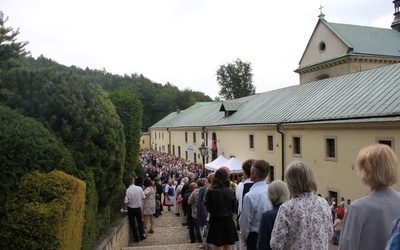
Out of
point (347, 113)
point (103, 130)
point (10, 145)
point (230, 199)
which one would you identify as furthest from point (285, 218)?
point (347, 113)

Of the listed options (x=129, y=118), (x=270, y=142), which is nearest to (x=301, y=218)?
(x=129, y=118)

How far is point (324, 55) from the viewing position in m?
32.5

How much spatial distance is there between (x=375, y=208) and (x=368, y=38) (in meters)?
33.9

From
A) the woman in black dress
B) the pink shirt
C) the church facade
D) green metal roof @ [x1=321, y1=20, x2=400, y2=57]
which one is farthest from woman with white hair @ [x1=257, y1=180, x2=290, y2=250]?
green metal roof @ [x1=321, y1=20, x2=400, y2=57]

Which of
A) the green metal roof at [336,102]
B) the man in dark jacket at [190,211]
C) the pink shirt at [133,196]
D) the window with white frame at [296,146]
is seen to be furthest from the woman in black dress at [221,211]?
the window with white frame at [296,146]

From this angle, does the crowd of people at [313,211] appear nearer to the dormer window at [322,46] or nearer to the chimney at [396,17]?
the dormer window at [322,46]

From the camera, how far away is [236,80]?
204ft

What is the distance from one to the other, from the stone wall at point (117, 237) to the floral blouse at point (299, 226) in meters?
4.40

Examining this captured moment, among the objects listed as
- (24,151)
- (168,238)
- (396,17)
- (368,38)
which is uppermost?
(396,17)

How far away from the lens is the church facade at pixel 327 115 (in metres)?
15.7

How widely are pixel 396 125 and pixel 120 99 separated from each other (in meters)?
10.5

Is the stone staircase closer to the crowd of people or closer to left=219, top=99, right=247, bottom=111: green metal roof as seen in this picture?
the crowd of people

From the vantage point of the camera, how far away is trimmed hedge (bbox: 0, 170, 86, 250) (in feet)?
13.1

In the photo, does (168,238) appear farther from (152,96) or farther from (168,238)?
(152,96)
